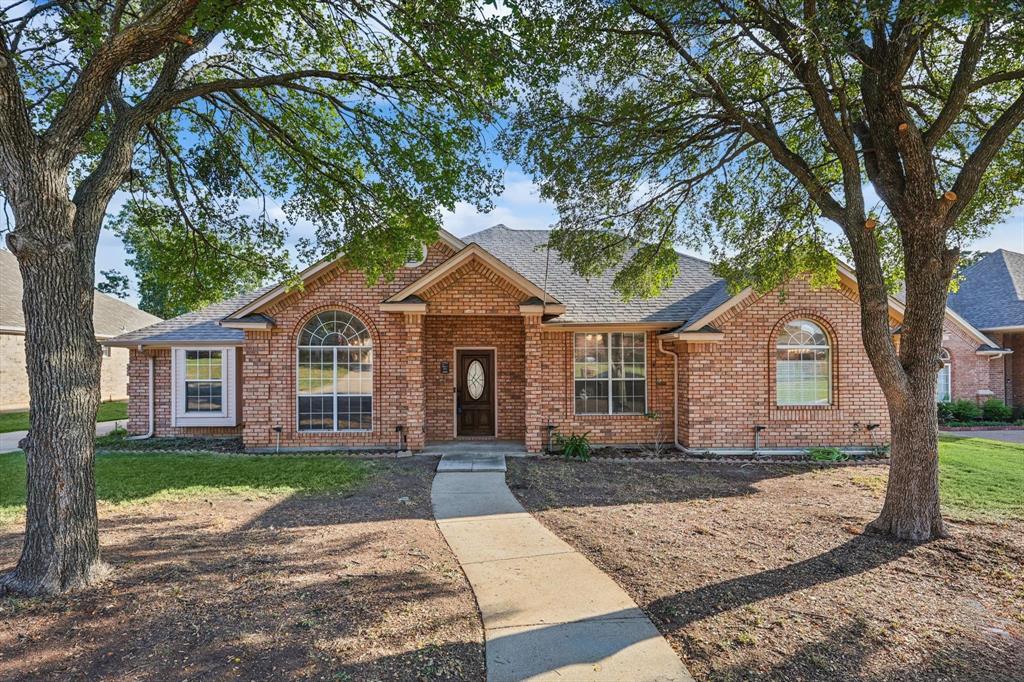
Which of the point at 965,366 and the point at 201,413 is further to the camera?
the point at 965,366

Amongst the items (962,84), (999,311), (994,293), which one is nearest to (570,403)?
(962,84)

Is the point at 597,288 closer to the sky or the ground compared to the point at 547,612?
closer to the sky

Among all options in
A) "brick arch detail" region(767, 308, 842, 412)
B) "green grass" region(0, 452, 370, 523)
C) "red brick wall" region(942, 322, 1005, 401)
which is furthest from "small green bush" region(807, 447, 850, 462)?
"red brick wall" region(942, 322, 1005, 401)

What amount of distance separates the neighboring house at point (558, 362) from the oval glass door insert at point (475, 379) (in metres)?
0.46

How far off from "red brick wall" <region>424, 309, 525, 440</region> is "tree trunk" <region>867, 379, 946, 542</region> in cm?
796

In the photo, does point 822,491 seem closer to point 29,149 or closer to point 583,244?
point 583,244

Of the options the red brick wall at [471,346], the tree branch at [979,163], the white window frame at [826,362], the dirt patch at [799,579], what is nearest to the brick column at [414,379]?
the red brick wall at [471,346]

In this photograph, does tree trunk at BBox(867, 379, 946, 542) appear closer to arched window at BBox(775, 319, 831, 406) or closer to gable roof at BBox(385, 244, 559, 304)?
arched window at BBox(775, 319, 831, 406)

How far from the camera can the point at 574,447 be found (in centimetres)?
1104

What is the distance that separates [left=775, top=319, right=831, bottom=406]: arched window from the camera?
1159 cm

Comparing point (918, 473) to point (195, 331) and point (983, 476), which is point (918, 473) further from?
point (195, 331)

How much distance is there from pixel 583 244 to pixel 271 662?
7.67 meters

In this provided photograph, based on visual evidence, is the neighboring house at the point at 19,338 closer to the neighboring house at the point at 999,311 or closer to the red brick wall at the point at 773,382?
the red brick wall at the point at 773,382

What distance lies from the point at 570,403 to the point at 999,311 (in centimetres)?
1840
